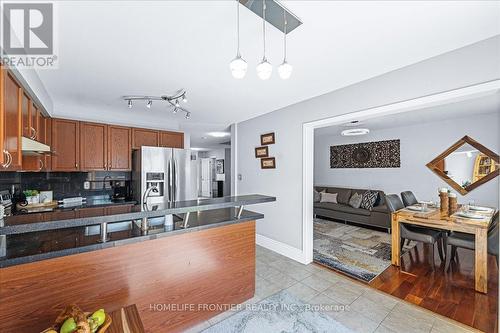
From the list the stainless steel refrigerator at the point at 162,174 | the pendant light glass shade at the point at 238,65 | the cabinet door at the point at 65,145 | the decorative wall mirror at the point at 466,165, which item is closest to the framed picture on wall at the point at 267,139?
the stainless steel refrigerator at the point at 162,174

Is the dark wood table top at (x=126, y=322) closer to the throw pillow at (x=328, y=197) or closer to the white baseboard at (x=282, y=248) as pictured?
the white baseboard at (x=282, y=248)

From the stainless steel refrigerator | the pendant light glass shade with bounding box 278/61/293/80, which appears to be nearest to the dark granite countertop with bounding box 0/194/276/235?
the pendant light glass shade with bounding box 278/61/293/80

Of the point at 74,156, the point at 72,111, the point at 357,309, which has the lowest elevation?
the point at 357,309

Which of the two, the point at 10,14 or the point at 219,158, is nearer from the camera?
the point at 10,14

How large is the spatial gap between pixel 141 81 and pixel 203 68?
0.81 metres

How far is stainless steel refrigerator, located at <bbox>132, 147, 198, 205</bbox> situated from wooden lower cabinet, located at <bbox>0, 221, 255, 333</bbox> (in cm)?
181

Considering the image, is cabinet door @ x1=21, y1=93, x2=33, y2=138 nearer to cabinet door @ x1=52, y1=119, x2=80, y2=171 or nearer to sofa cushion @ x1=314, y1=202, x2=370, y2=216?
cabinet door @ x1=52, y1=119, x2=80, y2=171

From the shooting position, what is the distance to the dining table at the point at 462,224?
7.78ft

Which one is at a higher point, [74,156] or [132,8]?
[132,8]

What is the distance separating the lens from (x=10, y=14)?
1354mm

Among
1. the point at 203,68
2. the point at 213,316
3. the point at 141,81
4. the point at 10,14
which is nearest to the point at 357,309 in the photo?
the point at 213,316

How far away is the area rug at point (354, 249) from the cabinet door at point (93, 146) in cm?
373

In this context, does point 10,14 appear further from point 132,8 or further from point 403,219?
point 403,219

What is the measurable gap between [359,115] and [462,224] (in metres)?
1.79
